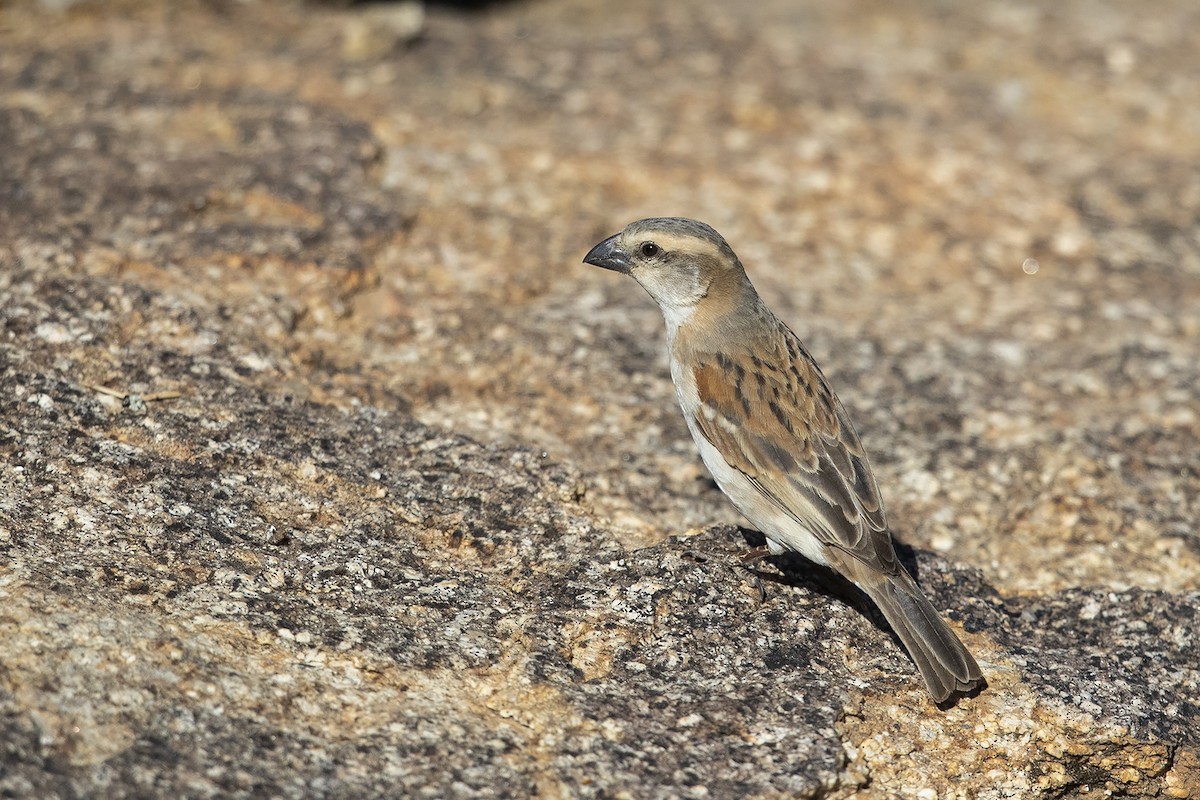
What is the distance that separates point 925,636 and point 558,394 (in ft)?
7.14

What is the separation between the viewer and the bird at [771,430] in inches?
177

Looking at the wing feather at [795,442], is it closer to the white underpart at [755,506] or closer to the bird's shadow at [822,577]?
the white underpart at [755,506]

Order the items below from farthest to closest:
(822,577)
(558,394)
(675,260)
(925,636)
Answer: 1. (558,394)
2. (675,260)
3. (822,577)
4. (925,636)

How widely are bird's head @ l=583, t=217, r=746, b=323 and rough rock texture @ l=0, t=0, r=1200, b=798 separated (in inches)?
29.1

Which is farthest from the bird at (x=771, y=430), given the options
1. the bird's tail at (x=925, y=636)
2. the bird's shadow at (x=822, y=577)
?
the bird's shadow at (x=822, y=577)

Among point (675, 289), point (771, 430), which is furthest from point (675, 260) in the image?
point (771, 430)

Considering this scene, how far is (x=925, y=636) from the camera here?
439 centimetres

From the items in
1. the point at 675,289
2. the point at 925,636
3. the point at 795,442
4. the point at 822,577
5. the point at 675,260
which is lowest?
the point at 822,577

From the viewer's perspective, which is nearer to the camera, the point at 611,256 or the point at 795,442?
the point at 795,442

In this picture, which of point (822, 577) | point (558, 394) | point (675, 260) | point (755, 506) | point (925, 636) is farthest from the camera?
point (558, 394)

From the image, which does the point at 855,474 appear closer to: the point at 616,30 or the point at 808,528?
the point at 808,528

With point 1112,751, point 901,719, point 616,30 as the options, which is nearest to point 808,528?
Answer: point 901,719

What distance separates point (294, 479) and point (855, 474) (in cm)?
217

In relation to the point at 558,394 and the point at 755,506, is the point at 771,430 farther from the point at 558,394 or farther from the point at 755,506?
the point at 558,394
